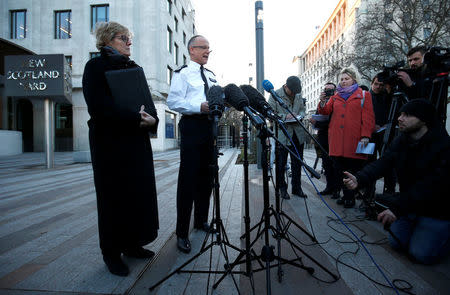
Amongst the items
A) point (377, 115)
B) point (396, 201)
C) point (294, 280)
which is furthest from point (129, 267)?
point (377, 115)

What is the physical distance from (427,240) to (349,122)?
1976mm

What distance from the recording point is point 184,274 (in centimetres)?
209

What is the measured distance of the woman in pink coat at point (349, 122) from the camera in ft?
12.0

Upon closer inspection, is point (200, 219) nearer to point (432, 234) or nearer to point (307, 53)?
point (432, 234)

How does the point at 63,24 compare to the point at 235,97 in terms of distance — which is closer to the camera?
the point at 235,97

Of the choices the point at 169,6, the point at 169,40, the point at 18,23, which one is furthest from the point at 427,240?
the point at 18,23

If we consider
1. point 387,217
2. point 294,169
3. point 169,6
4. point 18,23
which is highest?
point 169,6

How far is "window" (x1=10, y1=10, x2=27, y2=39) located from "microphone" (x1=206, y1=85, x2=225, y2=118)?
28597mm

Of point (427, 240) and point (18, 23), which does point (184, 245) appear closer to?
point (427, 240)

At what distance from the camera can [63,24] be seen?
2219 centimetres

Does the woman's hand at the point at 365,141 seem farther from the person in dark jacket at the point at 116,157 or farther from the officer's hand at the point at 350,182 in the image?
the person in dark jacket at the point at 116,157

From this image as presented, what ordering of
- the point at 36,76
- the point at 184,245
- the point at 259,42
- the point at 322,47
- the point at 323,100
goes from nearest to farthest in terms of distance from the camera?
the point at 184,245, the point at 323,100, the point at 259,42, the point at 36,76, the point at 322,47

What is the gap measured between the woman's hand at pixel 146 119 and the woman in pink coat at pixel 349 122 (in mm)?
2688

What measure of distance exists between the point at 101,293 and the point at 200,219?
135 centimetres
